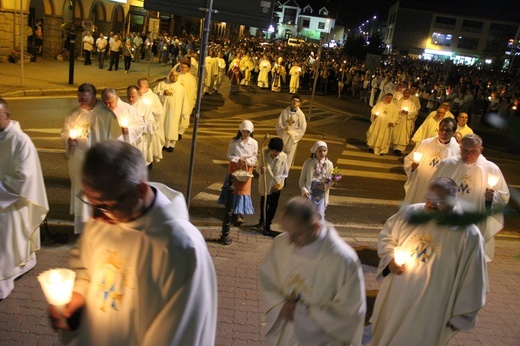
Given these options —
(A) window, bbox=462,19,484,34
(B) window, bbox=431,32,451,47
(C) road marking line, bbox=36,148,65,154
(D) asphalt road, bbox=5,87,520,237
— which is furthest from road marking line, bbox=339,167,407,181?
(A) window, bbox=462,19,484,34

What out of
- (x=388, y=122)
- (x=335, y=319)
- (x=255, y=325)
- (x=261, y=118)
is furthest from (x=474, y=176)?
(x=261, y=118)

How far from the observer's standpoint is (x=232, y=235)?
7.67m

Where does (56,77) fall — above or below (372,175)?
above

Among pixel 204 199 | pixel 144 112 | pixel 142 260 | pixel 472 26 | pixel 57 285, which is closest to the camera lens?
pixel 142 260

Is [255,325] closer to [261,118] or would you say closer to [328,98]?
[261,118]

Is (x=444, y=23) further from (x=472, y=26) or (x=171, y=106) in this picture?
(x=171, y=106)

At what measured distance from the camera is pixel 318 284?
3.48m

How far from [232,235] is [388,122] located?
29.2ft

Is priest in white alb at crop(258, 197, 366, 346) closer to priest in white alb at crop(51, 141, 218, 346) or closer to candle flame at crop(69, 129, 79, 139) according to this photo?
priest in white alb at crop(51, 141, 218, 346)

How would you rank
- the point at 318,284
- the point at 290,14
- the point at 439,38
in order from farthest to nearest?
the point at 290,14
the point at 439,38
the point at 318,284

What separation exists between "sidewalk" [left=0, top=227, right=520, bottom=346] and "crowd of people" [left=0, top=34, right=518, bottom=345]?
0.31 m

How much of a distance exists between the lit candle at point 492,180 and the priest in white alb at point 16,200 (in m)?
5.32

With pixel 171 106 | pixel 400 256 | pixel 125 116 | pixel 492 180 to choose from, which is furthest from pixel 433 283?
pixel 171 106

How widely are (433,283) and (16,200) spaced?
4.13m
